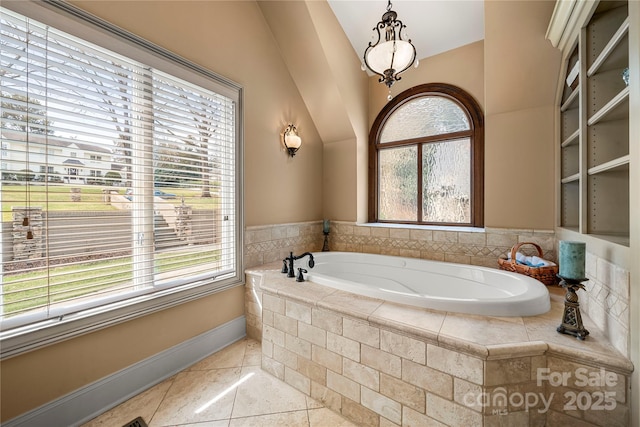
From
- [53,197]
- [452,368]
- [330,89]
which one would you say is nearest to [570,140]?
[452,368]

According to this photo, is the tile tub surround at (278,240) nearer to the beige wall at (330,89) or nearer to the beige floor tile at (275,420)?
the beige wall at (330,89)

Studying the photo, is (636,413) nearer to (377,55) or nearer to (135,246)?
(377,55)

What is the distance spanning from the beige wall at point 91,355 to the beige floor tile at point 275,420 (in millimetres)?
784

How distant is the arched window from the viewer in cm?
270

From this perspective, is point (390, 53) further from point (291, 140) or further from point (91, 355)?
point (91, 355)

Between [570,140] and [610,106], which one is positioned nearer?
[610,106]

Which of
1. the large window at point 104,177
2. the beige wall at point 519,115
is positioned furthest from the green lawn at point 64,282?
the beige wall at point 519,115

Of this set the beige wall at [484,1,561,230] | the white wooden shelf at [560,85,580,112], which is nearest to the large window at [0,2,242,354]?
the beige wall at [484,1,561,230]

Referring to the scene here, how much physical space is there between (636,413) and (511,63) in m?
2.32

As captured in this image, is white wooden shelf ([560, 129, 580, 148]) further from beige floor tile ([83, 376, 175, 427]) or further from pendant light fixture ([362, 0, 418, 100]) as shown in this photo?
beige floor tile ([83, 376, 175, 427])

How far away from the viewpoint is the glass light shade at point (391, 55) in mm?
1738

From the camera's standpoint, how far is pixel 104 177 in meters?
1.54

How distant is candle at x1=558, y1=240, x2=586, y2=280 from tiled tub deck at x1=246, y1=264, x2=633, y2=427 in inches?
11.7

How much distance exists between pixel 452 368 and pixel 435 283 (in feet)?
4.40
